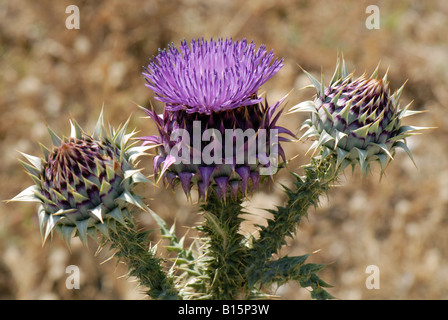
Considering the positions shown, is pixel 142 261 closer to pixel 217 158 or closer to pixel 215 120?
pixel 217 158

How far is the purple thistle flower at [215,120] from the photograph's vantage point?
271 centimetres

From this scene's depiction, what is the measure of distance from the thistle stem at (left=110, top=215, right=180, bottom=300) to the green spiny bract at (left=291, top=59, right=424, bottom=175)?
49.7 inches

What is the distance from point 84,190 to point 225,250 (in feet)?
3.21

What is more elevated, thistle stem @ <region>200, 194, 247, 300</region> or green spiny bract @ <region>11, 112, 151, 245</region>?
green spiny bract @ <region>11, 112, 151, 245</region>

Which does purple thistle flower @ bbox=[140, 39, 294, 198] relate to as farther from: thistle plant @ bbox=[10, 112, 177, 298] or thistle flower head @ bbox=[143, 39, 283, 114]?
thistle plant @ bbox=[10, 112, 177, 298]

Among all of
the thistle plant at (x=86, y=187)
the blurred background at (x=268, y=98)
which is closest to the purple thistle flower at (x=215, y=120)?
the thistle plant at (x=86, y=187)

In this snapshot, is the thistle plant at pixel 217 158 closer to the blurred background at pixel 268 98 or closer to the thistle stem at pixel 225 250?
the thistle stem at pixel 225 250

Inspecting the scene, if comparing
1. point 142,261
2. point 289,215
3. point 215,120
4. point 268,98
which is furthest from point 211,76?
point 268,98

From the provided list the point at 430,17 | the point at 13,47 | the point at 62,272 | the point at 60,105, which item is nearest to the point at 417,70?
the point at 430,17

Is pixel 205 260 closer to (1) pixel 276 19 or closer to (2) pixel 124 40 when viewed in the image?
(2) pixel 124 40

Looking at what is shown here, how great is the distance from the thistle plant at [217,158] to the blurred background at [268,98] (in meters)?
2.24

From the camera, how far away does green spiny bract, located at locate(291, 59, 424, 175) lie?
2863 millimetres

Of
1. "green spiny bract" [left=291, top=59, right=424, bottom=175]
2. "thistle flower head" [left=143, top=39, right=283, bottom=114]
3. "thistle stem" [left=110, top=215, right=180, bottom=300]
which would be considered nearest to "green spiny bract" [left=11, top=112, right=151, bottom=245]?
"thistle stem" [left=110, top=215, right=180, bottom=300]
